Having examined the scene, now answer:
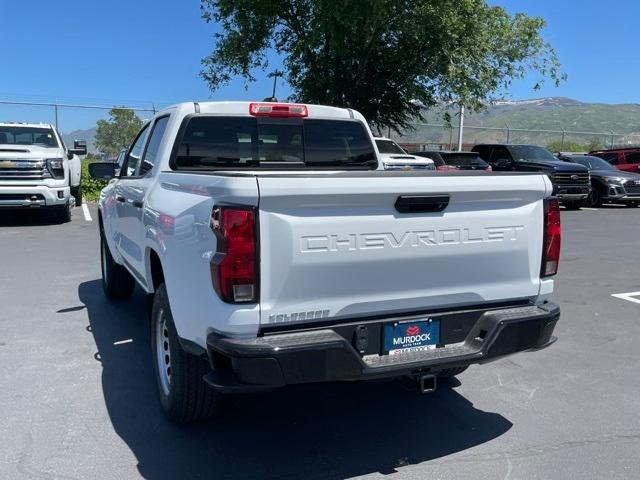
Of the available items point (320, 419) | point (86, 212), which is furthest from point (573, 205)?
point (320, 419)

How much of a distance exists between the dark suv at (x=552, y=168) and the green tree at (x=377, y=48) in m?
2.34

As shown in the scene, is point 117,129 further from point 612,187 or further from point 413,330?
point 413,330

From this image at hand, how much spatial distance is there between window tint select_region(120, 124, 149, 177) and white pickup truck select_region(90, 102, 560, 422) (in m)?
1.38

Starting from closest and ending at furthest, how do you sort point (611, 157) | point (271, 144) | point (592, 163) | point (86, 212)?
point (271, 144), point (86, 212), point (592, 163), point (611, 157)

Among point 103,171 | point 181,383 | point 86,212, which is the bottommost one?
point 181,383

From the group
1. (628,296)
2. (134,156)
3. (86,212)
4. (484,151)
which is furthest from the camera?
(484,151)

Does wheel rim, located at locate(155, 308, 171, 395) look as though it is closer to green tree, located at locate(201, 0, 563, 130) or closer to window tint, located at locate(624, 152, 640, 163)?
green tree, located at locate(201, 0, 563, 130)

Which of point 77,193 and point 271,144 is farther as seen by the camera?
point 77,193

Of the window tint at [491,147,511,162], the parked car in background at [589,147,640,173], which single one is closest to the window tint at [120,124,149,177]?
the window tint at [491,147,511,162]

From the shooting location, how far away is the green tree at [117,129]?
22.7 m

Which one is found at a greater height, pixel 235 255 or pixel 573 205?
pixel 235 255

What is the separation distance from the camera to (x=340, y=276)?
9.98ft

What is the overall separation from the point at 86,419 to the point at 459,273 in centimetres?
247

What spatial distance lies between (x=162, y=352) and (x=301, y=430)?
1030 millimetres
